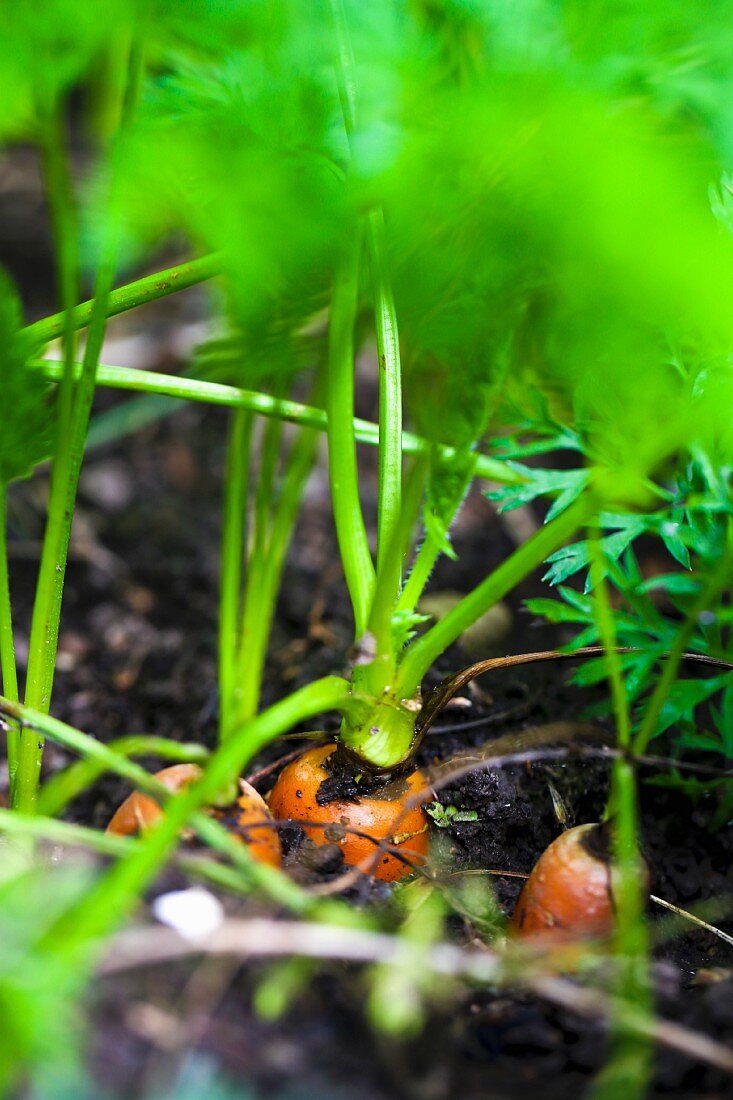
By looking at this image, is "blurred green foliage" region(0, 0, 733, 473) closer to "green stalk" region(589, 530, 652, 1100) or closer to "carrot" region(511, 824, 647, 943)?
"green stalk" region(589, 530, 652, 1100)

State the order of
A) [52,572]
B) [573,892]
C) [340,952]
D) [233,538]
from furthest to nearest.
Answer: [233,538] < [52,572] < [573,892] < [340,952]

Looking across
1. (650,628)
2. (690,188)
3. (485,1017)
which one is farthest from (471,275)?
Result: (485,1017)

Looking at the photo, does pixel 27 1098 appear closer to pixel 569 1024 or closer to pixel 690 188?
pixel 569 1024

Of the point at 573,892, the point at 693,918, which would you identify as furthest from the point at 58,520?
the point at 693,918

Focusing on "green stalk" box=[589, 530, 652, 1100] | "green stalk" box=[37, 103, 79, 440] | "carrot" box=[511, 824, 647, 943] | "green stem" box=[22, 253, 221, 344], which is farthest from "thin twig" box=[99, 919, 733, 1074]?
"green stem" box=[22, 253, 221, 344]

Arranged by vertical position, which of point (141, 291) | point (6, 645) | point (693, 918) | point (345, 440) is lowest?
point (693, 918)

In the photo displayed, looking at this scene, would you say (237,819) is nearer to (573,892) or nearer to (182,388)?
(573,892)

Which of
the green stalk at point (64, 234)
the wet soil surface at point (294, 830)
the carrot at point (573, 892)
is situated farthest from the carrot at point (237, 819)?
the green stalk at point (64, 234)

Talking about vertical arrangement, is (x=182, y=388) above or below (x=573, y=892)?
above
